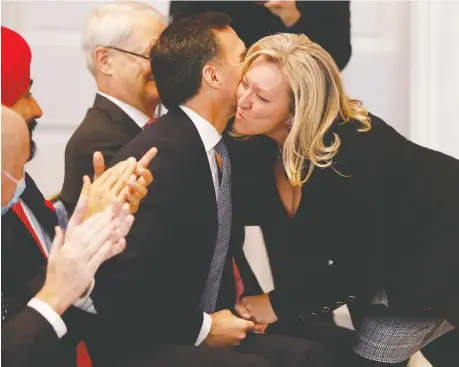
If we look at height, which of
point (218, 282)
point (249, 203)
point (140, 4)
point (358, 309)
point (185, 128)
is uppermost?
point (140, 4)

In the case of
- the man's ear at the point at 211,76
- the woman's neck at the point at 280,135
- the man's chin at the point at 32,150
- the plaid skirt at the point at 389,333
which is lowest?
the plaid skirt at the point at 389,333

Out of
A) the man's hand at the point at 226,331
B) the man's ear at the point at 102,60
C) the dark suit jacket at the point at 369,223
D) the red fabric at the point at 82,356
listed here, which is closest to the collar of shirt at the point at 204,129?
the dark suit jacket at the point at 369,223

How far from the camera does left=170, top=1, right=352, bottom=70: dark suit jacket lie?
1860mm

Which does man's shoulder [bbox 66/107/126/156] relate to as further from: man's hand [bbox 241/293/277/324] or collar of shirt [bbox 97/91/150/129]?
man's hand [bbox 241/293/277/324]

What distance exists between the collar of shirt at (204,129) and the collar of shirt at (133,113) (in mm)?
137

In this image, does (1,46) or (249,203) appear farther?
(249,203)

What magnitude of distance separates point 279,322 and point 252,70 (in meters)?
0.50

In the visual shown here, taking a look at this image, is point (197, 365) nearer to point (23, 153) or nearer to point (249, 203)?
point (249, 203)

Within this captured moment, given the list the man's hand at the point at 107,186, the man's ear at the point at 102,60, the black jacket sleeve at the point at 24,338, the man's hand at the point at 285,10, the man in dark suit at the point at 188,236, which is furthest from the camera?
the man's hand at the point at 285,10

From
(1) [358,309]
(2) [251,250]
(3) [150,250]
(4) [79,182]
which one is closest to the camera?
(3) [150,250]

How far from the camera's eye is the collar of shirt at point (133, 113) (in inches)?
68.6

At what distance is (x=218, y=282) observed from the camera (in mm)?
1671

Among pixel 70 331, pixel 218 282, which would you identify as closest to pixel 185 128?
pixel 218 282

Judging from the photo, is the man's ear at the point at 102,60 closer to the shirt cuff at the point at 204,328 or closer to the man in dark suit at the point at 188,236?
the man in dark suit at the point at 188,236
